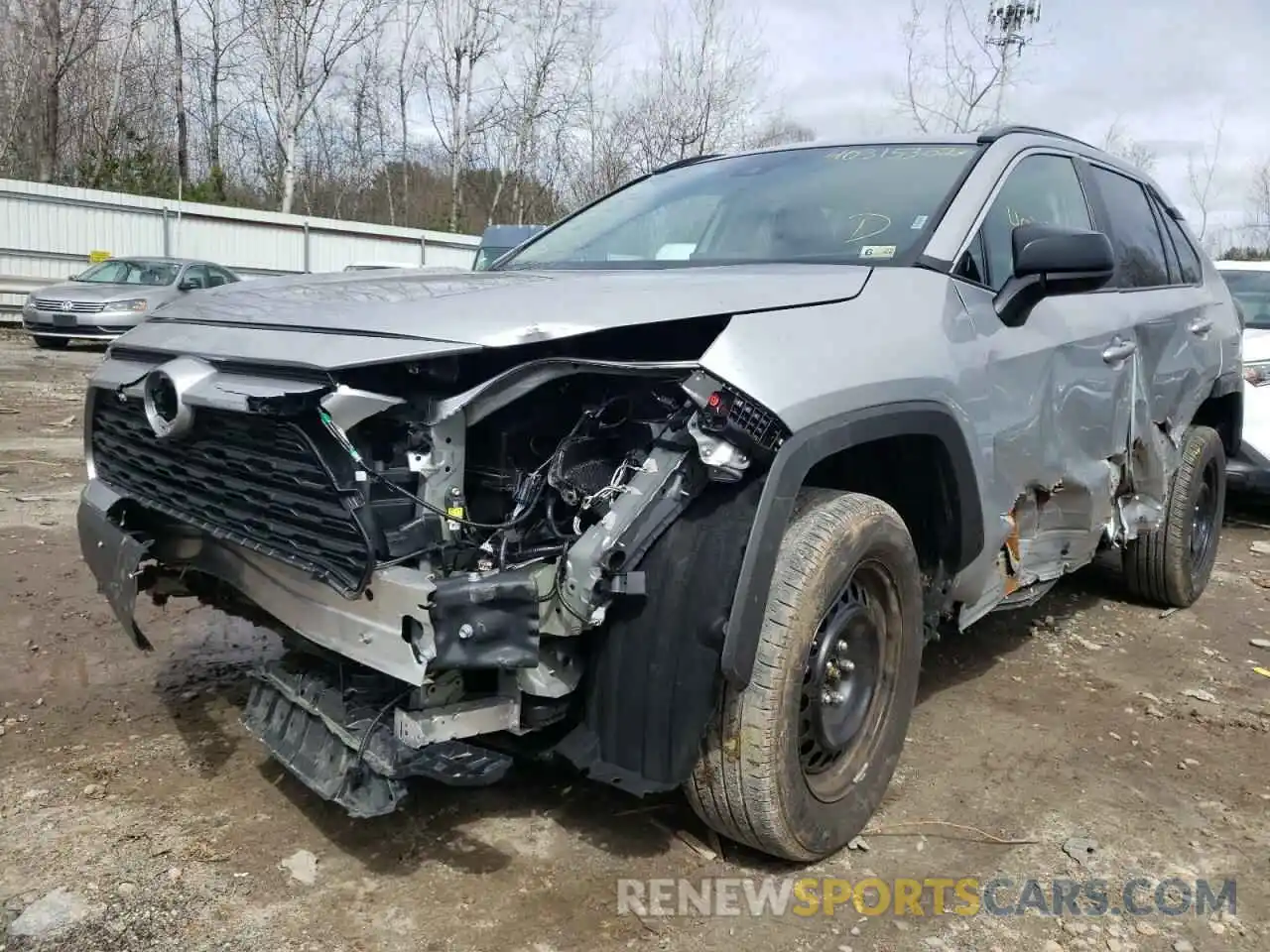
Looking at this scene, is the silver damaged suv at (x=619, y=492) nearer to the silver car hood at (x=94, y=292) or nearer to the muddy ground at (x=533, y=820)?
the muddy ground at (x=533, y=820)

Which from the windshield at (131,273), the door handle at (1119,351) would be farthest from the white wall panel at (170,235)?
the door handle at (1119,351)

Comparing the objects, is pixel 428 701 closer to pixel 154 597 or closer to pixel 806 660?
pixel 806 660

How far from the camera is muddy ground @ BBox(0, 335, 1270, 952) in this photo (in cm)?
228

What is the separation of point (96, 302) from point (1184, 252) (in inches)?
555

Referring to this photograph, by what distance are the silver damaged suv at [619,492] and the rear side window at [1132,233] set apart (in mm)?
1162

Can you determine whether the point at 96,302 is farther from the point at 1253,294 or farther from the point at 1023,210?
the point at 1023,210

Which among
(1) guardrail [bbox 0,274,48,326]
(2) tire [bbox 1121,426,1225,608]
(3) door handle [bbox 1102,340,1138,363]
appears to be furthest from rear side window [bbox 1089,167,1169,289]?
(1) guardrail [bbox 0,274,48,326]

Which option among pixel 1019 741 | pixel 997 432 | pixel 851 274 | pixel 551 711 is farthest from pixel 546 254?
pixel 1019 741

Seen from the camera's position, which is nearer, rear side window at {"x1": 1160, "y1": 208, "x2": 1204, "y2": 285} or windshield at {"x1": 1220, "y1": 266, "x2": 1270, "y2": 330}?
rear side window at {"x1": 1160, "y1": 208, "x2": 1204, "y2": 285}

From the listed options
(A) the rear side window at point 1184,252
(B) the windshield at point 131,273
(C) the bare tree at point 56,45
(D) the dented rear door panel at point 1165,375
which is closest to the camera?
(D) the dented rear door panel at point 1165,375

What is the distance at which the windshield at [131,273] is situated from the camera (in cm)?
1536

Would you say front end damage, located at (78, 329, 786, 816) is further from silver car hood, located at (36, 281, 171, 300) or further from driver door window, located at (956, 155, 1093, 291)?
silver car hood, located at (36, 281, 171, 300)

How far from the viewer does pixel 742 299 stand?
2.28 meters

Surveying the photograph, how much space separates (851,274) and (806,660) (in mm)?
999
